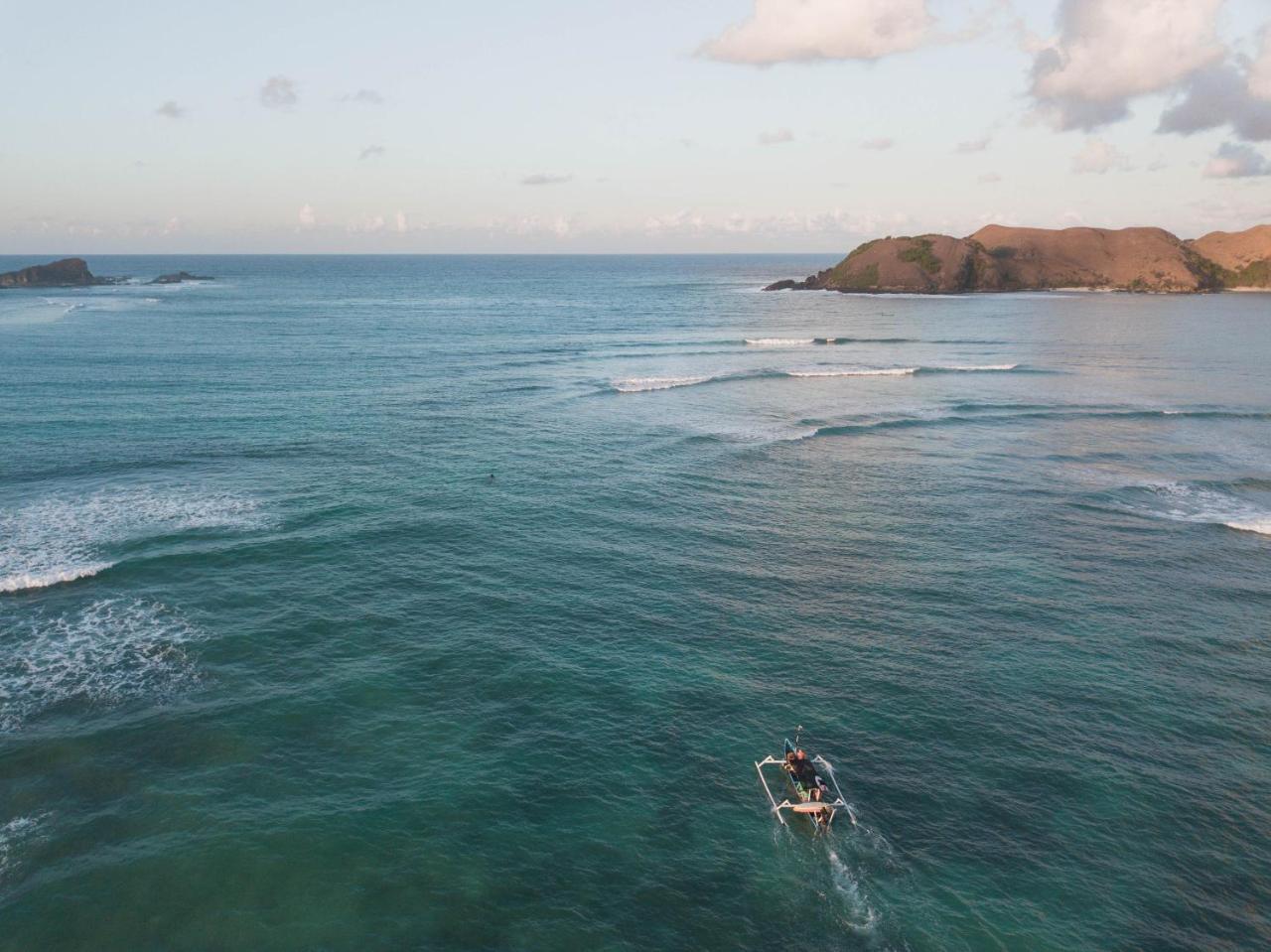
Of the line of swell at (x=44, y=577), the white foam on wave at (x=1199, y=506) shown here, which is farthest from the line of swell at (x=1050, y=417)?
the line of swell at (x=44, y=577)

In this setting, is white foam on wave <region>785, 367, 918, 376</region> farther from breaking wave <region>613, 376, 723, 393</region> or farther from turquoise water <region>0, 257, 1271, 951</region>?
turquoise water <region>0, 257, 1271, 951</region>

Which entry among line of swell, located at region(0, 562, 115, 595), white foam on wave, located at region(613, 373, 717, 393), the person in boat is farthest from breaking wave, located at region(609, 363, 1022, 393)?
the person in boat

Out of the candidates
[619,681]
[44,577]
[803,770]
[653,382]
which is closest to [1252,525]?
[803,770]

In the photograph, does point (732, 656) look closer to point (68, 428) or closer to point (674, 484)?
point (674, 484)

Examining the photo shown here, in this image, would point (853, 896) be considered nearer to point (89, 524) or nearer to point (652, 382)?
point (89, 524)

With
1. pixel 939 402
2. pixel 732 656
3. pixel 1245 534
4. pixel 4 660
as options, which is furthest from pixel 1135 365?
pixel 4 660

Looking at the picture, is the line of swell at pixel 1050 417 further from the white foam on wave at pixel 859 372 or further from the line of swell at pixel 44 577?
the line of swell at pixel 44 577
